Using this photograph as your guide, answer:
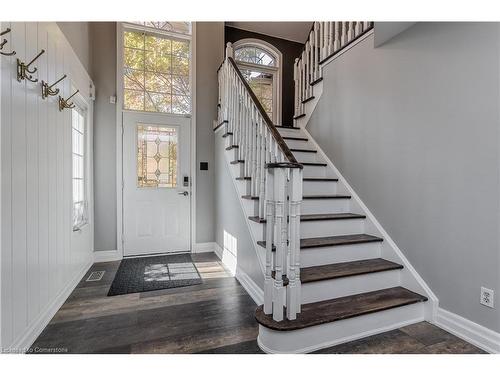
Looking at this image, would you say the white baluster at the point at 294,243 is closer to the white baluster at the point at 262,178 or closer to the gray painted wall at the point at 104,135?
the white baluster at the point at 262,178

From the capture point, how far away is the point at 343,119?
3.06 metres

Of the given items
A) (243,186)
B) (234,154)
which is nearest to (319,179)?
(243,186)

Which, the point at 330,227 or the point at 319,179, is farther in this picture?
the point at 319,179

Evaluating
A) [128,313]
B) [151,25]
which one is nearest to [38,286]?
[128,313]

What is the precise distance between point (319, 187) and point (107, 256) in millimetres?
2835

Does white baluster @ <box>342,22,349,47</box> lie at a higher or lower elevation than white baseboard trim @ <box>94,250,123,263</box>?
higher

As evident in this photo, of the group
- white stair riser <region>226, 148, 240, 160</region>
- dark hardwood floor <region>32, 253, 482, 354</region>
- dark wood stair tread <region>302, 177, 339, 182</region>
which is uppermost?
white stair riser <region>226, 148, 240, 160</region>

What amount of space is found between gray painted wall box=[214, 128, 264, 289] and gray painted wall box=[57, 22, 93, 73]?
69.7 inches

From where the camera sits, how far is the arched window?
16.3 feet

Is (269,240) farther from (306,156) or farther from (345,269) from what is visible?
(306,156)

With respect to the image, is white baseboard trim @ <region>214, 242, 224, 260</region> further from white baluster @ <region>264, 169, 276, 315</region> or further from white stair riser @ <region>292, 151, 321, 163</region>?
white baluster @ <region>264, 169, 276, 315</region>

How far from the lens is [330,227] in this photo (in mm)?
2547

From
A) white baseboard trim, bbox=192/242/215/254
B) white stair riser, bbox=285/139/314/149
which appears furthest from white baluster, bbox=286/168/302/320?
white baseboard trim, bbox=192/242/215/254

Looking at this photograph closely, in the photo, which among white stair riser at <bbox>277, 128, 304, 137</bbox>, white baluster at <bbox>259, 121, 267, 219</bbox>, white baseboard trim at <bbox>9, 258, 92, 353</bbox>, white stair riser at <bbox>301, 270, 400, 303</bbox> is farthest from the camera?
white stair riser at <bbox>277, 128, 304, 137</bbox>
